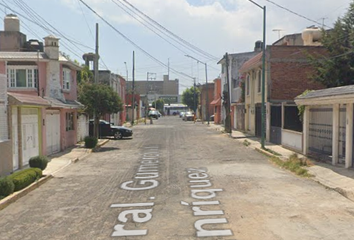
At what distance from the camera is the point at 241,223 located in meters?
6.91

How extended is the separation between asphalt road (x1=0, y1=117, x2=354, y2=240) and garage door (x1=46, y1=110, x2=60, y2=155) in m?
5.36

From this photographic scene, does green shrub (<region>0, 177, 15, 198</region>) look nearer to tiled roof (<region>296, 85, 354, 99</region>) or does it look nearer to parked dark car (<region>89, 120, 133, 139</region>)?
tiled roof (<region>296, 85, 354, 99</region>)

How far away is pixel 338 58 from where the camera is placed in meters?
23.2

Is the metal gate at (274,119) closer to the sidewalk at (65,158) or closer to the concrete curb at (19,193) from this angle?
the sidewalk at (65,158)

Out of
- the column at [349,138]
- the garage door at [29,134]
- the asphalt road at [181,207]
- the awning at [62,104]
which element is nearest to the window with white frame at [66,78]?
the awning at [62,104]

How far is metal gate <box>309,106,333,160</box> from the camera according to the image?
15131 mm

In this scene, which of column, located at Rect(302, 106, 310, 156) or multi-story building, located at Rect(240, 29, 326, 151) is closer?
column, located at Rect(302, 106, 310, 156)

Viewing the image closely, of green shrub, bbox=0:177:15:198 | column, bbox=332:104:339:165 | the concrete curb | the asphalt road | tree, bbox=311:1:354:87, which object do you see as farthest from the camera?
tree, bbox=311:1:354:87

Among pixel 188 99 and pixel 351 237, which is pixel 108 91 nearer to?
pixel 351 237

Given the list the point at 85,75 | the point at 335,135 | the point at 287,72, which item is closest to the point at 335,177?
the point at 335,135

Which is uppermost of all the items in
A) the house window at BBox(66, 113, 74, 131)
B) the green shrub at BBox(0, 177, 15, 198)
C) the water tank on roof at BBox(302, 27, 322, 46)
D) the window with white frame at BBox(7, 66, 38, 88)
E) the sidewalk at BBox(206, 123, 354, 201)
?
the water tank on roof at BBox(302, 27, 322, 46)

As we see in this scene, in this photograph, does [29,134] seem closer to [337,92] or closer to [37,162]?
[37,162]

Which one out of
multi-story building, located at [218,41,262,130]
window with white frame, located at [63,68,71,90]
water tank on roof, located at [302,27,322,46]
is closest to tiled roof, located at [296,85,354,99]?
water tank on roof, located at [302,27,322,46]

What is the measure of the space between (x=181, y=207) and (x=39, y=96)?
1311cm
